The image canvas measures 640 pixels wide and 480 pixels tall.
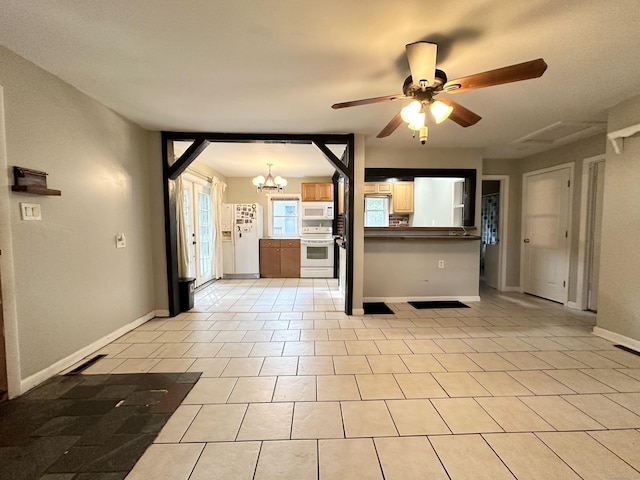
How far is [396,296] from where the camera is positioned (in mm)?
4207

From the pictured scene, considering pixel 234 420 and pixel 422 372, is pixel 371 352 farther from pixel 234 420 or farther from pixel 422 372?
pixel 234 420

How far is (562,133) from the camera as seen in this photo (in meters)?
3.47

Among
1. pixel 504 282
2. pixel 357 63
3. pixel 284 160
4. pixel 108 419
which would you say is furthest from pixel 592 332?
pixel 284 160

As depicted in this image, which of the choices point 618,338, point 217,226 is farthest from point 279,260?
point 618,338

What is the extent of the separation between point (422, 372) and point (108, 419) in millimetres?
2127

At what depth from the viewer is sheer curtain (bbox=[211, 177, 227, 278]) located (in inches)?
223

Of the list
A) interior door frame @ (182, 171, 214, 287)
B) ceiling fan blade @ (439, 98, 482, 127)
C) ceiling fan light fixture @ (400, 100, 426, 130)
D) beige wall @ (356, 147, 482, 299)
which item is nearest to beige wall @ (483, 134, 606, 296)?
beige wall @ (356, 147, 482, 299)

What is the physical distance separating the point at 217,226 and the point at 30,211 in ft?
12.5

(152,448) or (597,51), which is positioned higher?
(597,51)

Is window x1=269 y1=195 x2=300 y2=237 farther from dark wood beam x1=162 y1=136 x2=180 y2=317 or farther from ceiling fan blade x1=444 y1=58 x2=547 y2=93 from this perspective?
ceiling fan blade x1=444 y1=58 x2=547 y2=93

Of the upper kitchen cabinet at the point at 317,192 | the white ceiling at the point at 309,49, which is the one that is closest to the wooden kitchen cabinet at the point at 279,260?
the upper kitchen cabinet at the point at 317,192

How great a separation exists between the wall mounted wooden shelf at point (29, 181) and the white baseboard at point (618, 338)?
5.05 metres

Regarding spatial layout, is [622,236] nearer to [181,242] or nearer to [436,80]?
[436,80]

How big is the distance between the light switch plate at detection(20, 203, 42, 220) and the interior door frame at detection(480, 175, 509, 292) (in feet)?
18.5
